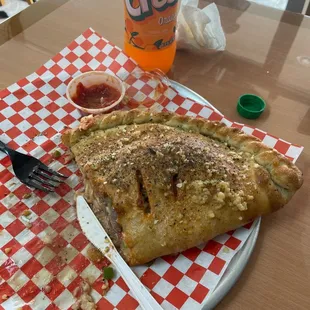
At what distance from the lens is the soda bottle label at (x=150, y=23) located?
54.2 inches

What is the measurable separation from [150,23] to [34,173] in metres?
0.66

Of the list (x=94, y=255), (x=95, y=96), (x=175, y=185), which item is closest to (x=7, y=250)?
(x=94, y=255)

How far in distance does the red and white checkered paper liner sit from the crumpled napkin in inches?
13.1

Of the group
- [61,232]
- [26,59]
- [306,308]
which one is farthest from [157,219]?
[26,59]

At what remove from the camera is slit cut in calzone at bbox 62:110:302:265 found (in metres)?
1.07

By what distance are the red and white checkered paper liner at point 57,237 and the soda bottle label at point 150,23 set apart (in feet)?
0.53

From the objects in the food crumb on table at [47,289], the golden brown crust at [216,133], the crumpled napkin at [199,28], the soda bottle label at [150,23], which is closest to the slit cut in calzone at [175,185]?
the golden brown crust at [216,133]

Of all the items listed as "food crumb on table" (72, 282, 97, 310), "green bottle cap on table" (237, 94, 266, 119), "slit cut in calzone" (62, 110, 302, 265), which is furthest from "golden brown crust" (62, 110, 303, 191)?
"food crumb on table" (72, 282, 97, 310)

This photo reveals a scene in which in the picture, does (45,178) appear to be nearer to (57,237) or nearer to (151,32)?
(57,237)

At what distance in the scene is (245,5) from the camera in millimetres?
2053

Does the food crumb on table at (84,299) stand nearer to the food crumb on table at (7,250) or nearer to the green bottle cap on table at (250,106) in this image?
the food crumb on table at (7,250)

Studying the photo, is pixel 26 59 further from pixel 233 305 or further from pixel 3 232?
pixel 233 305

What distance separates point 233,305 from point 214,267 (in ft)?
0.35

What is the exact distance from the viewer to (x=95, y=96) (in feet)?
4.96
